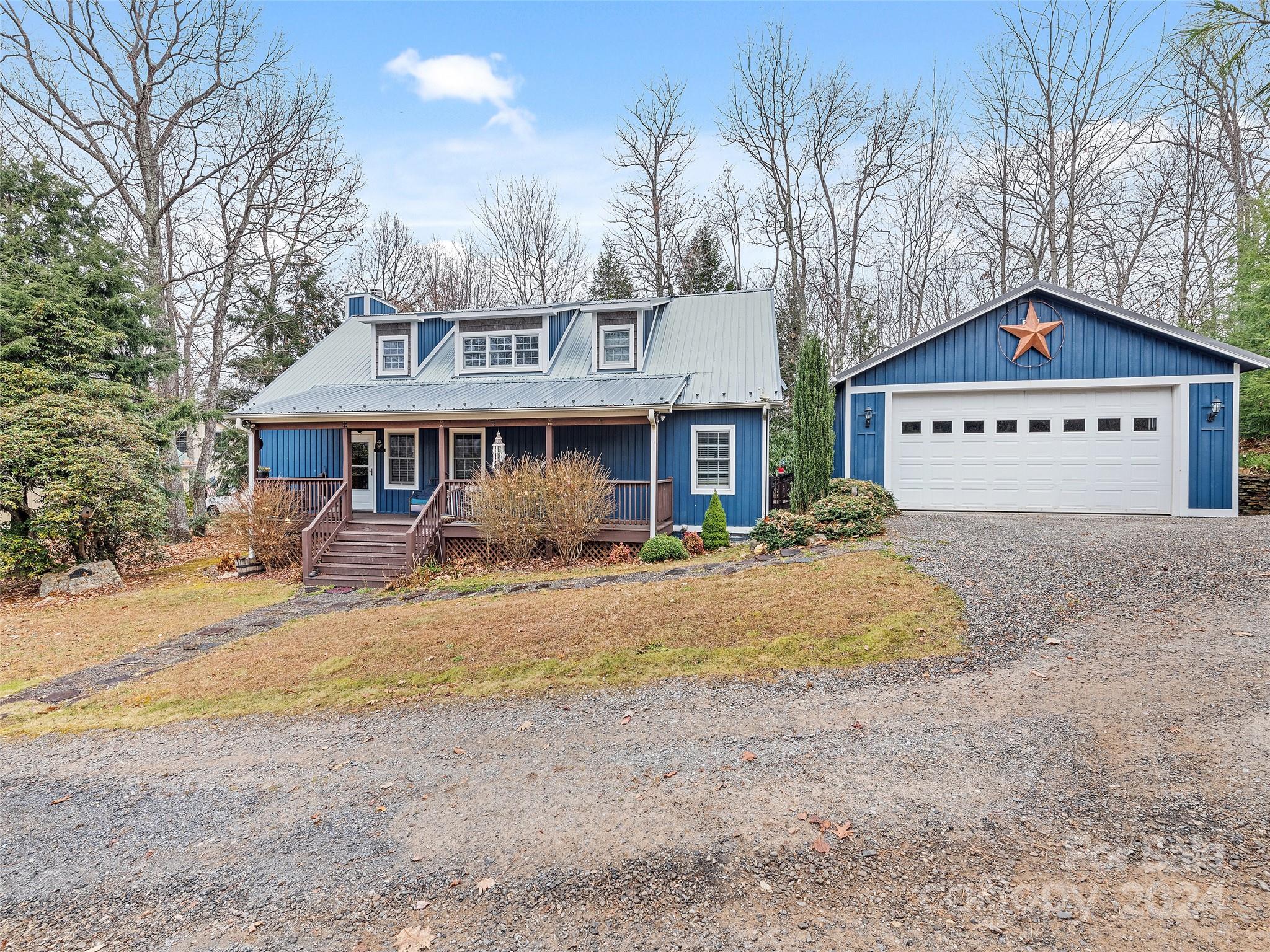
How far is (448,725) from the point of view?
4516 mm

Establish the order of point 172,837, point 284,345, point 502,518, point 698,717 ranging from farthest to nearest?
point 284,345 < point 502,518 < point 698,717 < point 172,837

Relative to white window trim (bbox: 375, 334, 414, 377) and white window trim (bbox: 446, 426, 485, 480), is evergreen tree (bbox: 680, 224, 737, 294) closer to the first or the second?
white window trim (bbox: 375, 334, 414, 377)

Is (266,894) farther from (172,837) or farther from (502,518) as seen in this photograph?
(502,518)

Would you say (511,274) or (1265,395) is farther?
(511,274)

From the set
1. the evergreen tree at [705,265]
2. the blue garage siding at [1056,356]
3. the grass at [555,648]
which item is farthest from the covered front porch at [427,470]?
the evergreen tree at [705,265]

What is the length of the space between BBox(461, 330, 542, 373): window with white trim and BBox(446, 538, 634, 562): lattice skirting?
4892mm

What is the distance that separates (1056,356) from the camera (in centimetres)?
1201

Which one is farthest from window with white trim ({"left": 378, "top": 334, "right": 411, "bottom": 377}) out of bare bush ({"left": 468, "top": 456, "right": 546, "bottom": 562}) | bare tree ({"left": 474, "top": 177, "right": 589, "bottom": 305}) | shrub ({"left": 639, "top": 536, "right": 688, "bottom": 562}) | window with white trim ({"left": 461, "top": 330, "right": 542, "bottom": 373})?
bare tree ({"left": 474, "top": 177, "right": 589, "bottom": 305})

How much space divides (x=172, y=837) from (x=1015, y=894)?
4242 mm

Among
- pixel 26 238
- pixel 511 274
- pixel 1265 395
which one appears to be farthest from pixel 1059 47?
pixel 26 238

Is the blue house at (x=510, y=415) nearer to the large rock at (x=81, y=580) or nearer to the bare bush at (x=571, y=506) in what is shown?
the bare bush at (x=571, y=506)

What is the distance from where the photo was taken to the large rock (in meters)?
10.8

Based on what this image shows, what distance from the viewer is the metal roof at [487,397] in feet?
39.0

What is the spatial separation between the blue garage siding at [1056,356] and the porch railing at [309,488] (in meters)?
12.0
